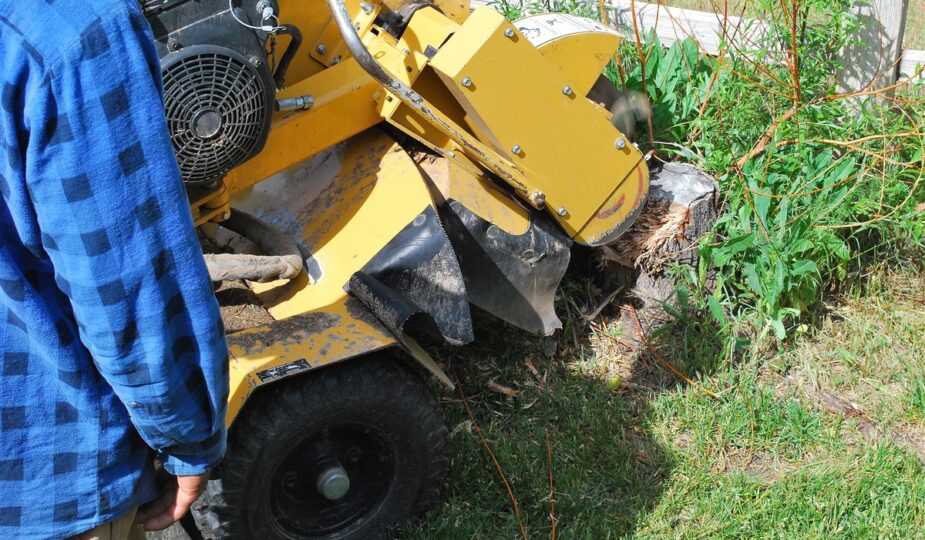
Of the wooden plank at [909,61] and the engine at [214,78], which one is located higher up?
the engine at [214,78]

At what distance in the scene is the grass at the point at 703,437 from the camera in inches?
130

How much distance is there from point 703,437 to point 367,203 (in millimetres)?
1416

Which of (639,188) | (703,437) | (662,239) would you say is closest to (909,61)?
(662,239)

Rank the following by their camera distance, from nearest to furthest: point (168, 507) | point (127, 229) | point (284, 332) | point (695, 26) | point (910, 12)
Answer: point (127, 229) < point (168, 507) < point (284, 332) < point (695, 26) < point (910, 12)

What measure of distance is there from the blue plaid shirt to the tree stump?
249cm

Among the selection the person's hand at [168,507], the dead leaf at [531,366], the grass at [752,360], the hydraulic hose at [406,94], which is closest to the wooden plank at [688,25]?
the grass at [752,360]

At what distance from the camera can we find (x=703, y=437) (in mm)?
3629

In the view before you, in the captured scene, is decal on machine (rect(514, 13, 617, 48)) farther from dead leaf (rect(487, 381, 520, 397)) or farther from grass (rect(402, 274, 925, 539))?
A: dead leaf (rect(487, 381, 520, 397))

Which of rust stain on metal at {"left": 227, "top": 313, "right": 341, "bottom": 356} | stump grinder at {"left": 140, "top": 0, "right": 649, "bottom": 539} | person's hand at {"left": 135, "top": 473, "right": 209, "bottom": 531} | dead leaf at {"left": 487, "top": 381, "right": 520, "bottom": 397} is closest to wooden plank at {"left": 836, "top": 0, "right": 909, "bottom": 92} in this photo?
stump grinder at {"left": 140, "top": 0, "right": 649, "bottom": 539}

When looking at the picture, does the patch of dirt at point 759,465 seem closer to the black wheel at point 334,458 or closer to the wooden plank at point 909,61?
the black wheel at point 334,458

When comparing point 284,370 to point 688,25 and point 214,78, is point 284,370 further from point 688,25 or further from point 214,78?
point 688,25

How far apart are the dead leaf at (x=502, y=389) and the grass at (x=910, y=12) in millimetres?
1963

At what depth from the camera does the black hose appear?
9.96ft

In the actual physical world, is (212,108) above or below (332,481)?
above
